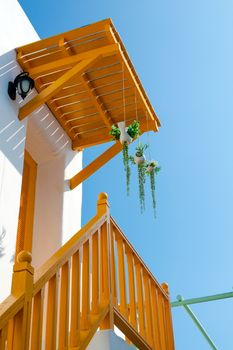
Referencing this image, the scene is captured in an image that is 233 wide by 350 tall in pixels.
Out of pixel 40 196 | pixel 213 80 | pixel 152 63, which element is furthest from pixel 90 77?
pixel 213 80

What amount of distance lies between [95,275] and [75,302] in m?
0.46

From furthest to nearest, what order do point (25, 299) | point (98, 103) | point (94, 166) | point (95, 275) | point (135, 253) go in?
point (94, 166) → point (98, 103) → point (135, 253) → point (95, 275) → point (25, 299)

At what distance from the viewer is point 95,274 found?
4008 millimetres

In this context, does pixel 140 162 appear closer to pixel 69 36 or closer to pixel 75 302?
pixel 69 36

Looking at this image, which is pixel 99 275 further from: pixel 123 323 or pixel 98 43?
pixel 98 43

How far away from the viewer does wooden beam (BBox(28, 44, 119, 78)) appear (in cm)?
552

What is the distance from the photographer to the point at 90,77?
605 cm

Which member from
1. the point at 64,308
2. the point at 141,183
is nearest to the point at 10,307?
the point at 64,308

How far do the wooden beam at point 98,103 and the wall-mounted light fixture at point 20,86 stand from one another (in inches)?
29.7

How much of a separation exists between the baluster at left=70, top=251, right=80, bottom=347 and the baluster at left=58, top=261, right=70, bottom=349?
0.12 metres

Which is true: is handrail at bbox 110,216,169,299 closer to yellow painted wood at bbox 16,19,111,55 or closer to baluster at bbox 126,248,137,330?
baluster at bbox 126,248,137,330

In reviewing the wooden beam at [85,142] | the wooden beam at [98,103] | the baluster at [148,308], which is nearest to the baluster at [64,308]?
the baluster at [148,308]

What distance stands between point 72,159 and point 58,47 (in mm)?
1543

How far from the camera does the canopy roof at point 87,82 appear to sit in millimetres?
5496
